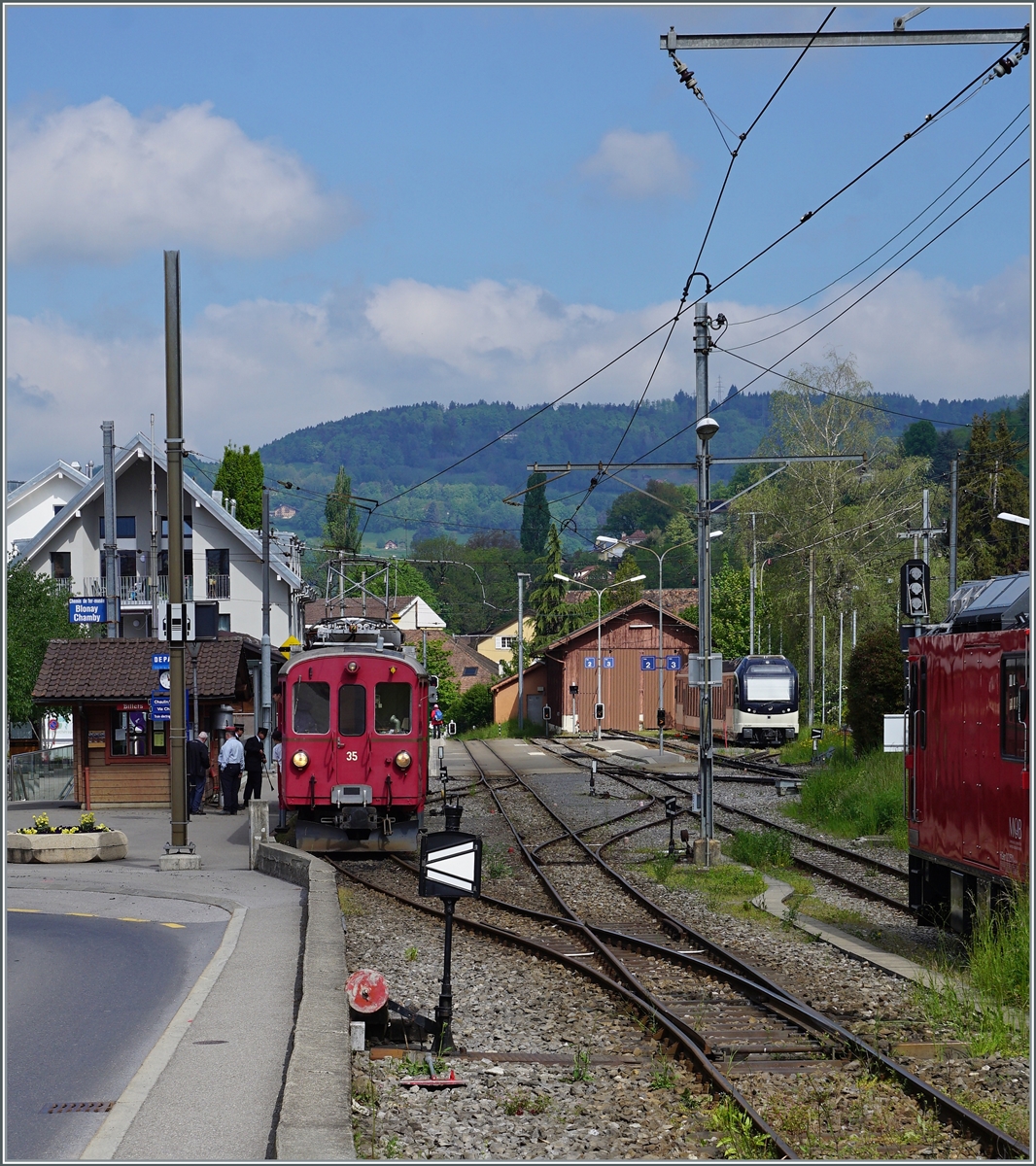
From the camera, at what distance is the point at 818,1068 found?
890 cm

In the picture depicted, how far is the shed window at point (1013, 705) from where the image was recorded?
1068 centimetres

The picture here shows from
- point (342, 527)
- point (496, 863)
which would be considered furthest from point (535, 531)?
point (496, 863)

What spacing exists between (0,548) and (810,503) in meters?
53.3

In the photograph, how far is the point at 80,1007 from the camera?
1073 centimetres

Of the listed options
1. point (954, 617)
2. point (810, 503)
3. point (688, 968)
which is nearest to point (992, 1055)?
point (688, 968)

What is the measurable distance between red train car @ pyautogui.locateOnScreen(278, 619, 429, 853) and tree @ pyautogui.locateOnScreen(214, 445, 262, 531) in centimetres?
5866

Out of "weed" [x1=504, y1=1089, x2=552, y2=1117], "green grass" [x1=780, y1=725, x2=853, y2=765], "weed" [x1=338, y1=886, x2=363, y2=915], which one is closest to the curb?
"weed" [x1=504, y1=1089, x2=552, y2=1117]

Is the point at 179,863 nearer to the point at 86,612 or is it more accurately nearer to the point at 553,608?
the point at 86,612

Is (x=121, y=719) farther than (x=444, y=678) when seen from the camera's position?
No

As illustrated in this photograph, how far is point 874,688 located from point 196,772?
14.1m

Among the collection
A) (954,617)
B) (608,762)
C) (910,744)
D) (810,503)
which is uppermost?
(810,503)

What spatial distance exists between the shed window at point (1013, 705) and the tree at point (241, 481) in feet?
229

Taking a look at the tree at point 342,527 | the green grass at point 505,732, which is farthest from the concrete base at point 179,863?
the tree at point 342,527

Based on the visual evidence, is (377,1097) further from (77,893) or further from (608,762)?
(608,762)
